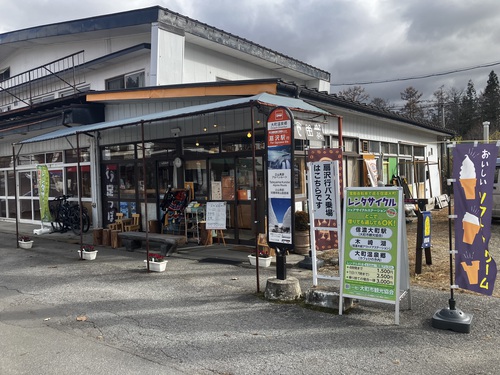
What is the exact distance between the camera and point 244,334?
4336mm

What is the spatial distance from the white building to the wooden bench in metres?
1.40

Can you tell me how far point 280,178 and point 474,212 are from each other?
233 cm

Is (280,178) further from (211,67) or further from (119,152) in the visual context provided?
(211,67)

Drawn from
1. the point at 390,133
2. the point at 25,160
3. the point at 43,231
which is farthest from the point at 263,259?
the point at 25,160

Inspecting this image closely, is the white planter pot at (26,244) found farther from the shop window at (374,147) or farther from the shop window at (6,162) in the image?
the shop window at (374,147)

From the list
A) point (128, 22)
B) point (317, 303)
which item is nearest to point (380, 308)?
point (317, 303)

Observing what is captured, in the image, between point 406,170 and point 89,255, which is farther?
point 406,170

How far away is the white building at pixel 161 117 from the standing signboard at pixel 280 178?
3.11 feet

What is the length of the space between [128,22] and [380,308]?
1124 cm

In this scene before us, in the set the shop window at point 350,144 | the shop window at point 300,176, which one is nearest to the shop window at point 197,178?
the shop window at point 300,176

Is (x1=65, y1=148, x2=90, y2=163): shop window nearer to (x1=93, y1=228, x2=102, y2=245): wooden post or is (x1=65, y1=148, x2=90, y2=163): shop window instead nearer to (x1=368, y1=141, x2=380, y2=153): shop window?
(x1=93, y1=228, x2=102, y2=245): wooden post

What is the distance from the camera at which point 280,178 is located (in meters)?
5.35

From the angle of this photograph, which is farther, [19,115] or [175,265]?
[19,115]

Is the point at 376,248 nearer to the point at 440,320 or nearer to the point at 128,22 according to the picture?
the point at 440,320
